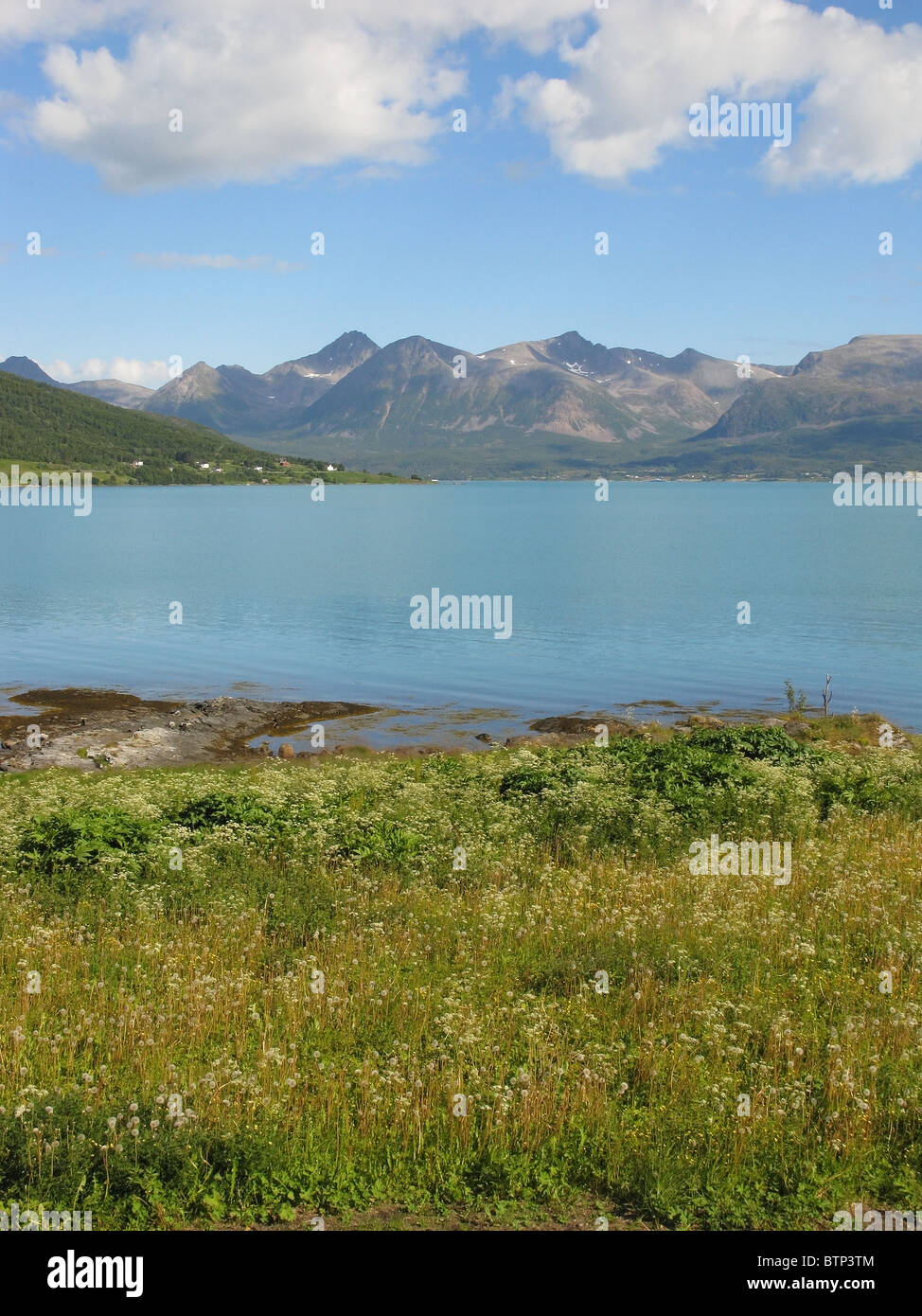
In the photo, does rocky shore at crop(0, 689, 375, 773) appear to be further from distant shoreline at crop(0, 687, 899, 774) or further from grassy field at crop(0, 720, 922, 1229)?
grassy field at crop(0, 720, 922, 1229)

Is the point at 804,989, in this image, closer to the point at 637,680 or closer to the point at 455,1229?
the point at 455,1229

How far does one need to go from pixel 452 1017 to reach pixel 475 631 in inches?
2278

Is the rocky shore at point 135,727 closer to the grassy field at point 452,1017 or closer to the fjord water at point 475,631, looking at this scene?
the fjord water at point 475,631

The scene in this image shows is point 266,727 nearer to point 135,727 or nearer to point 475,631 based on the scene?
point 135,727

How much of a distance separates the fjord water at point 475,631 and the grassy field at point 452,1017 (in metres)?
28.3

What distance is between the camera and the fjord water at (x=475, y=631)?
52156 millimetres

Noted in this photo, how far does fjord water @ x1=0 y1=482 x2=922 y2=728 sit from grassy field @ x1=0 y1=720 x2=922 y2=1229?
28.3 meters

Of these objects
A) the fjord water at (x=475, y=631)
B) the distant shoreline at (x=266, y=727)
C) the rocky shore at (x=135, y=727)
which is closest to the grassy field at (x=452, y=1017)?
the rocky shore at (x=135, y=727)

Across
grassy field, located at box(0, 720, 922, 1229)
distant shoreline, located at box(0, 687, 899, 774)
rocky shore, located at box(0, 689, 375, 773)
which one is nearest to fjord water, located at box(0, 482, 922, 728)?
distant shoreline, located at box(0, 687, 899, 774)

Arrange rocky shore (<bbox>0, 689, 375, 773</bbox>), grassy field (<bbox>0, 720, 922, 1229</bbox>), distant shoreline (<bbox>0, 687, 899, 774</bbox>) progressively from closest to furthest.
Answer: grassy field (<bbox>0, 720, 922, 1229</bbox>) → rocky shore (<bbox>0, 689, 375, 773</bbox>) → distant shoreline (<bbox>0, 687, 899, 774</bbox>)

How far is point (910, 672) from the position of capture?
55375 millimetres

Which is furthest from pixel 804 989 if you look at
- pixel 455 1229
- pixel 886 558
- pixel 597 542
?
pixel 597 542

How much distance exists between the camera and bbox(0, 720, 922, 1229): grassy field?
8.89 metres

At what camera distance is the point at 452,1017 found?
11.3 m
